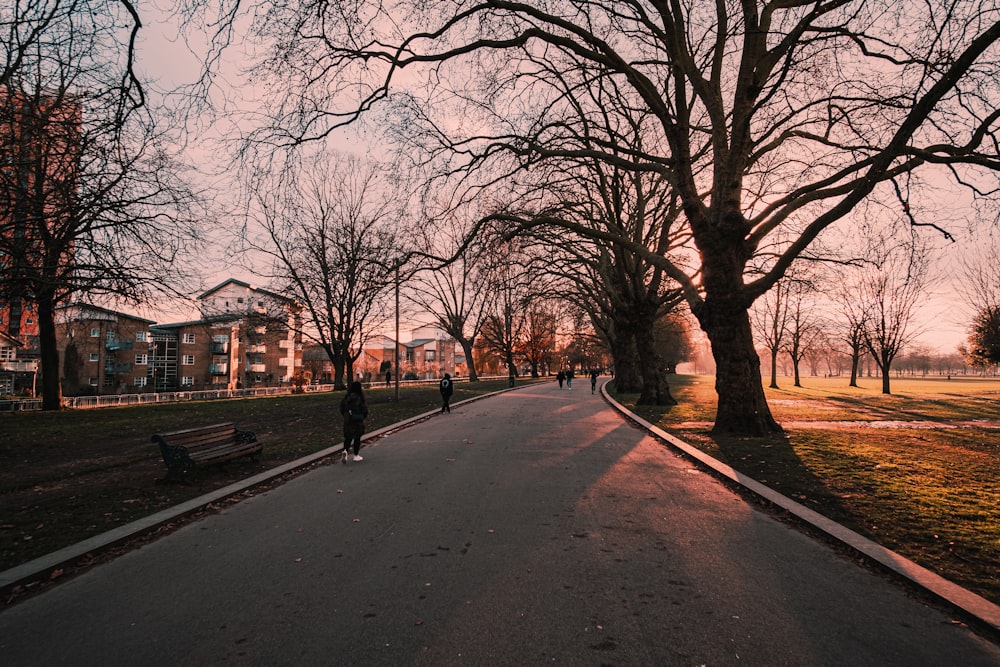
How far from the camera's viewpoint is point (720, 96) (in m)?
11.5

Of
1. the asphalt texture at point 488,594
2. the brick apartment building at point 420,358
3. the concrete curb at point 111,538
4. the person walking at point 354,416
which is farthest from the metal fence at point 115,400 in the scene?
the brick apartment building at point 420,358

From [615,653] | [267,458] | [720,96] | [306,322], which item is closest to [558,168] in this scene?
[720,96]

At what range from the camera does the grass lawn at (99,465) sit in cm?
535

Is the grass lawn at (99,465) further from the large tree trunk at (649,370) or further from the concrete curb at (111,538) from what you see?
the large tree trunk at (649,370)

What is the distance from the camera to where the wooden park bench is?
23.5 feet

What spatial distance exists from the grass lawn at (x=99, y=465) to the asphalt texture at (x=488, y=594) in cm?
119

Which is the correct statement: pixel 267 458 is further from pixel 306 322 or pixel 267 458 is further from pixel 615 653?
pixel 306 322

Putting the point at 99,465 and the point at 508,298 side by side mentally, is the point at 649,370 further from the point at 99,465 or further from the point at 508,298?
the point at 508,298

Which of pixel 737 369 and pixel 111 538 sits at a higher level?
pixel 737 369

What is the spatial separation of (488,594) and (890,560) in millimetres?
3405

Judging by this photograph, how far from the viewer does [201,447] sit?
8.07 m

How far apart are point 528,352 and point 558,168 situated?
135 feet

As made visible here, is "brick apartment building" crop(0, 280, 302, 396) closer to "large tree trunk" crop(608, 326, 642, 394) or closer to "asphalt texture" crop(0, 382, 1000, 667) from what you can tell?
"large tree trunk" crop(608, 326, 642, 394)

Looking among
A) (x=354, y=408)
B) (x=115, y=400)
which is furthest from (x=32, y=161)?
(x=115, y=400)
